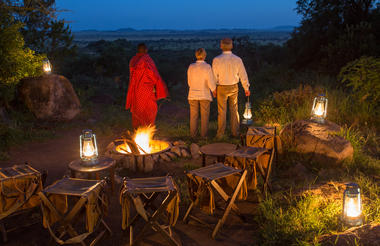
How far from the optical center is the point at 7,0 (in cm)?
741

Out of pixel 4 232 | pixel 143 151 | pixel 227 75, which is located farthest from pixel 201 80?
pixel 4 232

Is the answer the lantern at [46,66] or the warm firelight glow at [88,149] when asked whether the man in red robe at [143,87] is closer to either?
the warm firelight glow at [88,149]

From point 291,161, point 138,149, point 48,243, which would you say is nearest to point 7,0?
point 138,149

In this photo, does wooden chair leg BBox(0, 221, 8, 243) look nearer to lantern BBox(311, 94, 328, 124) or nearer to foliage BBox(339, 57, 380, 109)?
lantern BBox(311, 94, 328, 124)

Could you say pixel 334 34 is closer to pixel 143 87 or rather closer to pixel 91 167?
pixel 143 87

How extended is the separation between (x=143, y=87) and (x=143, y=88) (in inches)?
0.8

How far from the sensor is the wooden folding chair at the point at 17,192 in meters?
3.96

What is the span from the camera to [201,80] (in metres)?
7.08

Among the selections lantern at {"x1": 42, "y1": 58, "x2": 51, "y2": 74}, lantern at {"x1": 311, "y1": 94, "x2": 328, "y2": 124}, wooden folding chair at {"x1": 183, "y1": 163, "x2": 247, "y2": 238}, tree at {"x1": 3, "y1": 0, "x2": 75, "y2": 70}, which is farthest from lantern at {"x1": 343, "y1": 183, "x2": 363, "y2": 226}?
tree at {"x1": 3, "y1": 0, "x2": 75, "y2": 70}

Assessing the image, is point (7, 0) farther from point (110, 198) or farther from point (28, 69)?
point (110, 198)

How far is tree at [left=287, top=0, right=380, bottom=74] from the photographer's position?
1354cm

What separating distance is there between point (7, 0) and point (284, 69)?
1267cm

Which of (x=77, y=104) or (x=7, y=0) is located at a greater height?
(x=7, y=0)

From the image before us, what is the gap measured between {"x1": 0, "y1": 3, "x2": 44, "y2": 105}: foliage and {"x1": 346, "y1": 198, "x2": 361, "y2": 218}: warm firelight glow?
7959mm
